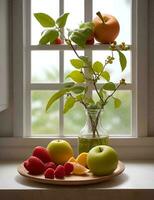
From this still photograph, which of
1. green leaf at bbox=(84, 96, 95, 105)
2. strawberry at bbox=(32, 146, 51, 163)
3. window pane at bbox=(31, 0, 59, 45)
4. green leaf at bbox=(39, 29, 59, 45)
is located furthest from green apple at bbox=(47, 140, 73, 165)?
window pane at bbox=(31, 0, 59, 45)

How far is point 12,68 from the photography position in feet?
5.79

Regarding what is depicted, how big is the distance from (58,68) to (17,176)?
62cm

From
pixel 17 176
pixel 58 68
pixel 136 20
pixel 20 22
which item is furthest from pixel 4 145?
pixel 136 20

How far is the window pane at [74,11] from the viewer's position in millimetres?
1846

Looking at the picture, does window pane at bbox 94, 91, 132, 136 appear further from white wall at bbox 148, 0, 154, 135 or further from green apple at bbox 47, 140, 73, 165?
green apple at bbox 47, 140, 73, 165

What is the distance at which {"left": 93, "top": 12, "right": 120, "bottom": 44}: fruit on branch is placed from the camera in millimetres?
1625

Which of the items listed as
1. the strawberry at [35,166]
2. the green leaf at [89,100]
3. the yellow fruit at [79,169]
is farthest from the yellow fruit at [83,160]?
the green leaf at [89,100]

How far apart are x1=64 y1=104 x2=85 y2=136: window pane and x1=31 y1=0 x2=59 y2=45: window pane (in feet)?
1.29

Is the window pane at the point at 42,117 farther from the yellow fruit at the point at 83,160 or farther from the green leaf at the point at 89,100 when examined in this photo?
the yellow fruit at the point at 83,160

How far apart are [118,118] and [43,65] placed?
1.52ft

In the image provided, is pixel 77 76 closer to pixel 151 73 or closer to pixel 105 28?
pixel 105 28

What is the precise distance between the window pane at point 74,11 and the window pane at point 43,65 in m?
0.18

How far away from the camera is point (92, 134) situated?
5.12 ft

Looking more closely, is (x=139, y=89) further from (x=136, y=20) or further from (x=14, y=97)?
(x=14, y=97)
